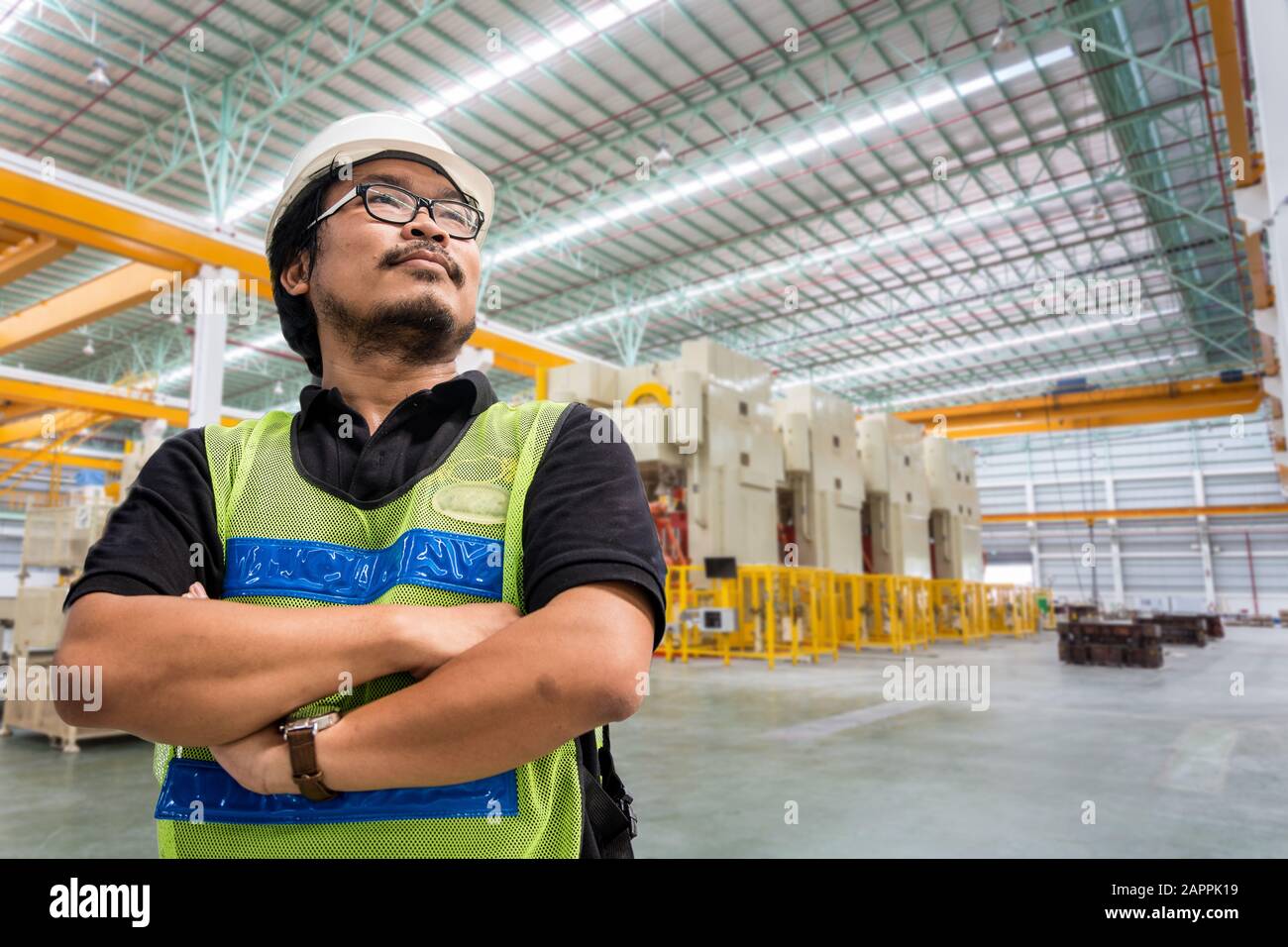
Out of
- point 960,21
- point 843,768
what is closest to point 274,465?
point 843,768

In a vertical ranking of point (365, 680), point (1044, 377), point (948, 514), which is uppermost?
point (1044, 377)

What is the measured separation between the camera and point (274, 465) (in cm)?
127

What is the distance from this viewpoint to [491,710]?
1.03 metres

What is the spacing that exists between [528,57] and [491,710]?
12.5 meters

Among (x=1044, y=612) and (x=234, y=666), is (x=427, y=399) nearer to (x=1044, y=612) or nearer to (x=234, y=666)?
(x=234, y=666)

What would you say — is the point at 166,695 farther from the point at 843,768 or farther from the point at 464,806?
the point at 843,768

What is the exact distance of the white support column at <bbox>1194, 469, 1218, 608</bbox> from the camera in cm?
3275

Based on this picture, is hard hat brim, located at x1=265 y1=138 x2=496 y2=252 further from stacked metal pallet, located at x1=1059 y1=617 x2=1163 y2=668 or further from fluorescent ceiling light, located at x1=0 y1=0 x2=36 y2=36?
stacked metal pallet, located at x1=1059 y1=617 x2=1163 y2=668

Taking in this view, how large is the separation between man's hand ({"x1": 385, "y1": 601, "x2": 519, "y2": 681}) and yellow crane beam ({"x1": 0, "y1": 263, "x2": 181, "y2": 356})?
900cm

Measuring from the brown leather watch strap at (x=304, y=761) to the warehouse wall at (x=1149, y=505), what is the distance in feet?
113

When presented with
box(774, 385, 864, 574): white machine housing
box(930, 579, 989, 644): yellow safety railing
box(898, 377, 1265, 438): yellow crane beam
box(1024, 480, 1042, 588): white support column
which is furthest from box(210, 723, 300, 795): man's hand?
box(1024, 480, 1042, 588): white support column

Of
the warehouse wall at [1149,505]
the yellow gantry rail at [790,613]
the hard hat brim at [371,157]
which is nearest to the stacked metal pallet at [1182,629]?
the yellow gantry rail at [790,613]

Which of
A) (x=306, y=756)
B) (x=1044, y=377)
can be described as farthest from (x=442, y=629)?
(x=1044, y=377)

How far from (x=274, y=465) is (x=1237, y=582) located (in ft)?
134
